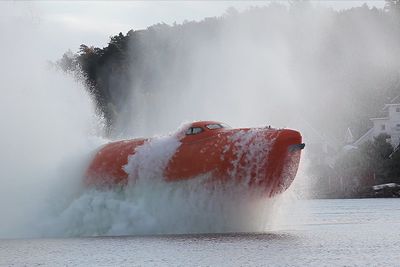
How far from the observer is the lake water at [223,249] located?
109 ft

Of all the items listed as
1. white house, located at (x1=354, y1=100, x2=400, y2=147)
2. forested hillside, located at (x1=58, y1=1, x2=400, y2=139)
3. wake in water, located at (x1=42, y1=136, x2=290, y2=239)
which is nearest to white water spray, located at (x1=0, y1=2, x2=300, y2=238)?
wake in water, located at (x1=42, y1=136, x2=290, y2=239)

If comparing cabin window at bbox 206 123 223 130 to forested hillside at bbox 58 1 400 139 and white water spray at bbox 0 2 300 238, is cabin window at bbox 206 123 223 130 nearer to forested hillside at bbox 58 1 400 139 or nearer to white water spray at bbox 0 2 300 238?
white water spray at bbox 0 2 300 238

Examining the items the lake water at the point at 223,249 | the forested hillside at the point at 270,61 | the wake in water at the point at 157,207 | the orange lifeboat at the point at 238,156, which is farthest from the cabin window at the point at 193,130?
the forested hillside at the point at 270,61

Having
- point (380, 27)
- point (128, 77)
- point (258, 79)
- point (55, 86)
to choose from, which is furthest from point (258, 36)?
point (55, 86)

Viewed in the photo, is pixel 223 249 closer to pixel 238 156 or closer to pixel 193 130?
pixel 238 156

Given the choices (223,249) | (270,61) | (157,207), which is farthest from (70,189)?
(270,61)

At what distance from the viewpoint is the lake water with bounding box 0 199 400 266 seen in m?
33.2

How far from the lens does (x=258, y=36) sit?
134125mm

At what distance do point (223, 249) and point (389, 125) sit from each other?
101298mm

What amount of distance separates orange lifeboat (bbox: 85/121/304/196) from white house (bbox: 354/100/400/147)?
91.3 meters

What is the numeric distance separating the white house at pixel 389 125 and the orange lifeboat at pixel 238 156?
91.3 m

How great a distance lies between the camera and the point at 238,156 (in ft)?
135

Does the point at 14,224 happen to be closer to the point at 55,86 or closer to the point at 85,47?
the point at 55,86

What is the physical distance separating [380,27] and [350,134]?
5318cm
